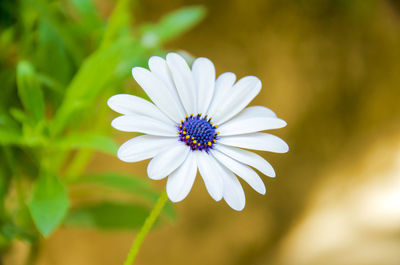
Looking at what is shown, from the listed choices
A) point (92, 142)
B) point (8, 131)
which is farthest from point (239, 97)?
point (8, 131)

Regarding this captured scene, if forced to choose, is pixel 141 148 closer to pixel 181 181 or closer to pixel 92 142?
pixel 181 181

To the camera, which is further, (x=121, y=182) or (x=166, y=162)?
(x=121, y=182)

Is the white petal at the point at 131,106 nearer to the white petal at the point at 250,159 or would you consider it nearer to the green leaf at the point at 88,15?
the white petal at the point at 250,159

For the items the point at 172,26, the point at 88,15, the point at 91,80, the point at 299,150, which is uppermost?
the point at 299,150

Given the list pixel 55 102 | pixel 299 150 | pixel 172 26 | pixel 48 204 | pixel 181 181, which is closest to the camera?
pixel 181 181

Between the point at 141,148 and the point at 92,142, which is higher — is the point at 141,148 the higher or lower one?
the lower one

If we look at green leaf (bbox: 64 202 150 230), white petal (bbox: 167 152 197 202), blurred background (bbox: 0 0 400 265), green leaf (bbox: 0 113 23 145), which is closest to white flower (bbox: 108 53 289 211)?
white petal (bbox: 167 152 197 202)
